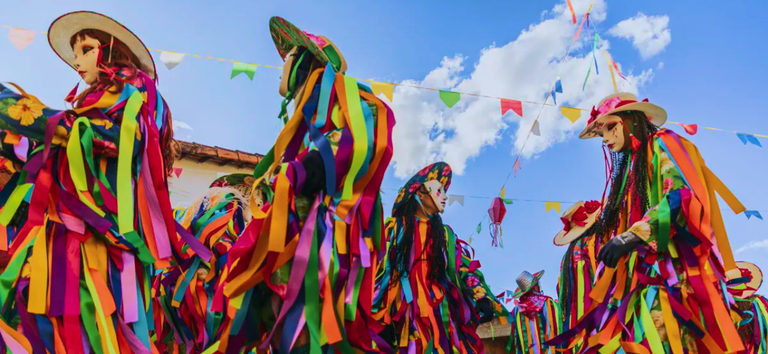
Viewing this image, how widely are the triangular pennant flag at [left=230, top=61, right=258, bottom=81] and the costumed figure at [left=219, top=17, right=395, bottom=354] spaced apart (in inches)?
110

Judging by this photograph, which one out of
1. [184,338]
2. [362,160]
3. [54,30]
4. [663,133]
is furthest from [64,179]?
[663,133]

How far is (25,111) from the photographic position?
2400 mm

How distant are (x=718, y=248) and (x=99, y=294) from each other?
283 cm

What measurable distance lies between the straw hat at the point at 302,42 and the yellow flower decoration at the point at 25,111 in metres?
1.06

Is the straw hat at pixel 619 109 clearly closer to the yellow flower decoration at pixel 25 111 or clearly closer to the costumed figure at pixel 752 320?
the costumed figure at pixel 752 320

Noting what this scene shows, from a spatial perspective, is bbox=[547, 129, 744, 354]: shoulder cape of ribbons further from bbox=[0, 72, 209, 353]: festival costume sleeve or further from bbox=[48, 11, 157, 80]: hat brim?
bbox=[48, 11, 157, 80]: hat brim

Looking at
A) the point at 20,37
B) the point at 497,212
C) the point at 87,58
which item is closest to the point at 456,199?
the point at 497,212

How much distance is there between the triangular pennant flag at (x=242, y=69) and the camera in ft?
16.6

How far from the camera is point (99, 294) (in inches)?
90.7

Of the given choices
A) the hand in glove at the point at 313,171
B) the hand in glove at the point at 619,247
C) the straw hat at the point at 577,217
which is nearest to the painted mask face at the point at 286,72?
the hand in glove at the point at 313,171

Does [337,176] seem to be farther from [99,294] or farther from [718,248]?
Result: [718,248]

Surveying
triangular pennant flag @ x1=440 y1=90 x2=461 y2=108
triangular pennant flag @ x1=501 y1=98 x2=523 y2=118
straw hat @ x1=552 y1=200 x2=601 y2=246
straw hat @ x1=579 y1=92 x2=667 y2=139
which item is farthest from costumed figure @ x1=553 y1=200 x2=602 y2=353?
triangular pennant flag @ x1=440 y1=90 x2=461 y2=108

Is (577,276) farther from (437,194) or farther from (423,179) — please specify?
(423,179)

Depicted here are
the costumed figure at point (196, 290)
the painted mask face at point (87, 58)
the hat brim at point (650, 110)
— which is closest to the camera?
the painted mask face at point (87, 58)
